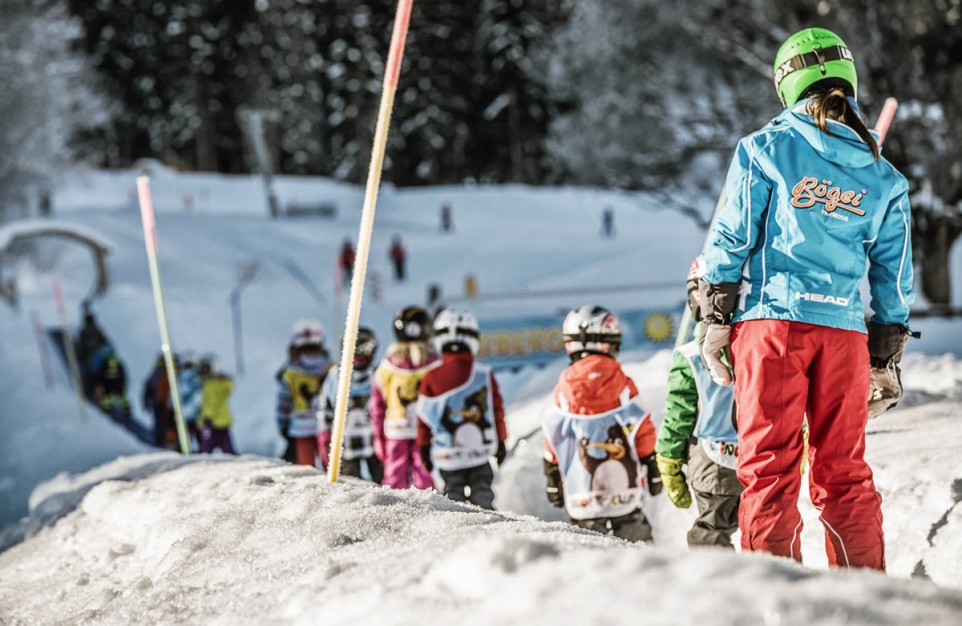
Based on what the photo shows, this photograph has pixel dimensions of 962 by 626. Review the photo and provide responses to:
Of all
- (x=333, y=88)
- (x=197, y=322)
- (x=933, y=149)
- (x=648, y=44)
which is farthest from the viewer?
(x=333, y=88)

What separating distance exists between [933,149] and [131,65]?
50447mm

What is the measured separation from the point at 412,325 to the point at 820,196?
3779mm

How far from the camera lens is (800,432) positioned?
2.91 m

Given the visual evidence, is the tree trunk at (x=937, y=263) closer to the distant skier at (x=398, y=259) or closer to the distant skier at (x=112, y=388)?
the distant skier at (x=112, y=388)

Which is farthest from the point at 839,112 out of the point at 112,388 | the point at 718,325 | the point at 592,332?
the point at 112,388

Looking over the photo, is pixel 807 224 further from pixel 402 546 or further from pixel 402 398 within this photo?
pixel 402 398

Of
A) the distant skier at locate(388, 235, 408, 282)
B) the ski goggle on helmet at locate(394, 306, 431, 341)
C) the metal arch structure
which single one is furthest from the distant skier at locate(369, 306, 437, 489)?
the distant skier at locate(388, 235, 408, 282)

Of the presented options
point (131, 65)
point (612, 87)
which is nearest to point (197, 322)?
point (612, 87)

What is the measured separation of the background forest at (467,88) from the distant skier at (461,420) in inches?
450

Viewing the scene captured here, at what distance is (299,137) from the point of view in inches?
2057

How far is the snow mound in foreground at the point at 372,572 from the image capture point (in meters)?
1.76

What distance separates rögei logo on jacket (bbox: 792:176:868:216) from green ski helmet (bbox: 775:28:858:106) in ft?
1.26

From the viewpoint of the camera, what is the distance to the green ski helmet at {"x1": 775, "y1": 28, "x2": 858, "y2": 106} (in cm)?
307

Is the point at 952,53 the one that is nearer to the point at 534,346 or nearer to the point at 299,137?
the point at 534,346
